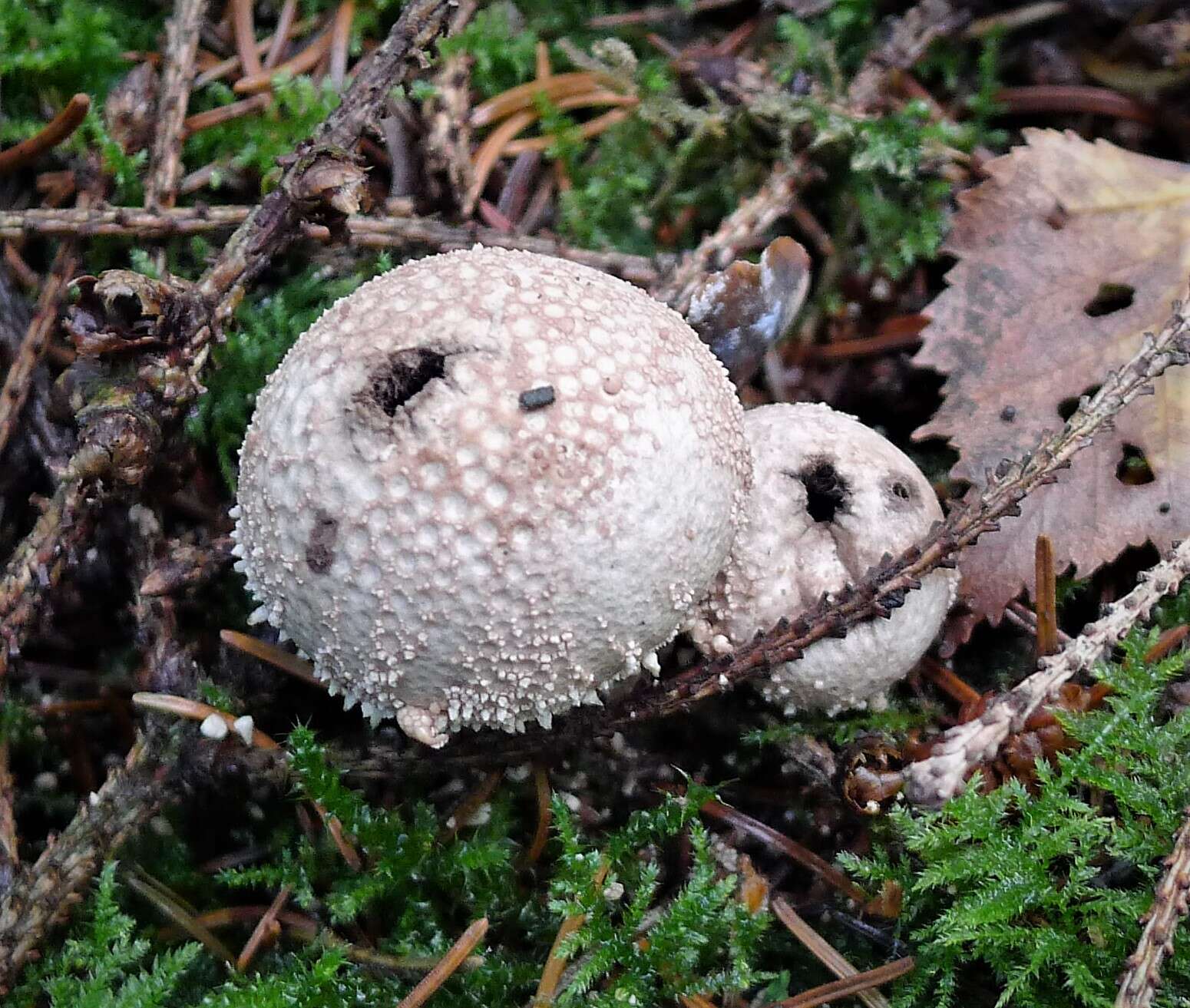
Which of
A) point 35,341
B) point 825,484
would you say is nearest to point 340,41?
point 35,341

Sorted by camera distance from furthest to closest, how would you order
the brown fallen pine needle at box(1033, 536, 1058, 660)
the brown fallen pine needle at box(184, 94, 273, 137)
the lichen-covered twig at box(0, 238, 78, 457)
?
the brown fallen pine needle at box(184, 94, 273, 137) < the lichen-covered twig at box(0, 238, 78, 457) < the brown fallen pine needle at box(1033, 536, 1058, 660)

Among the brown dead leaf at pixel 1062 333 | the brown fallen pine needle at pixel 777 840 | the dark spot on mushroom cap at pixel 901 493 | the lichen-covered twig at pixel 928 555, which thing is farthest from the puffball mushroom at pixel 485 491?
the brown dead leaf at pixel 1062 333

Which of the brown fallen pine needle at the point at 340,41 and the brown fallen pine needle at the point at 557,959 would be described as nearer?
the brown fallen pine needle at the point at 557,959

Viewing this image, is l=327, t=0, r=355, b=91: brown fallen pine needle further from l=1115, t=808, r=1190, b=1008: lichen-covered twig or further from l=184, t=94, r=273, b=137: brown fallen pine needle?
l=1115, t=808, r=1190, b=1008: lichen-covered twig

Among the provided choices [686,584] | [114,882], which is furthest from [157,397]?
[686,584]

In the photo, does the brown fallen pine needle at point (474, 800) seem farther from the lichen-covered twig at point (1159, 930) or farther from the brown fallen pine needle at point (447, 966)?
the lichen-covered twig at point (1159, 930)

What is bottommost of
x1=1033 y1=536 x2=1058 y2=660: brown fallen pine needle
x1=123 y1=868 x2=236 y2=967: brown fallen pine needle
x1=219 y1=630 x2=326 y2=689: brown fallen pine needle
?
x1=123 y1=868 x2=236 y2=967: brown fallen pine needle

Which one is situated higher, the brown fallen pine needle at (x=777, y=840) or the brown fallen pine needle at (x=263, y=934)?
the brown fallen pine needle at (x=777, y=840)

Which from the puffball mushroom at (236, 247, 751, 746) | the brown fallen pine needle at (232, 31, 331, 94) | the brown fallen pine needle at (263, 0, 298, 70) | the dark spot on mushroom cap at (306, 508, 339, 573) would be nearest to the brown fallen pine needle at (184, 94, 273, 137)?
the brown fallen pine needle at (232, 31, 331, 94)
